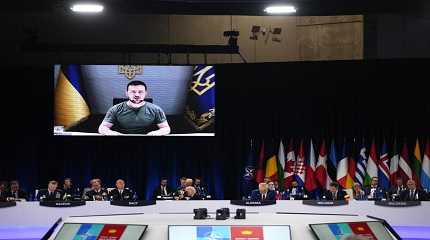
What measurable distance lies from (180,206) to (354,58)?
7.23 m

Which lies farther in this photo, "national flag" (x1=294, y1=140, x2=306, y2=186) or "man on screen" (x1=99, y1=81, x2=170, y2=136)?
"man on screen" (x1=99, y1=81, x2=170, y2=136)

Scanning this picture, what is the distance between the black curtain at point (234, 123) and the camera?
43.3 feet

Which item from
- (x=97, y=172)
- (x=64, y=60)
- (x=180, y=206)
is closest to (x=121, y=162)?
(x=97, y=172)

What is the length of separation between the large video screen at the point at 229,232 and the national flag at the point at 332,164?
9.15 metres

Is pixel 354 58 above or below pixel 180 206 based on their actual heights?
above

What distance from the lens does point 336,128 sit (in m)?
13.6

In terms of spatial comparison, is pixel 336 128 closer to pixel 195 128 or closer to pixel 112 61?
pixel 195 128

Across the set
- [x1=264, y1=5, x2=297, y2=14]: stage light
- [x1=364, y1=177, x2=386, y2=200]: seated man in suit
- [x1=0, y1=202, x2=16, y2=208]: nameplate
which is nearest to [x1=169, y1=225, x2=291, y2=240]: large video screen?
[x1=264, y1=5, x2=297, y2=14]: stage light

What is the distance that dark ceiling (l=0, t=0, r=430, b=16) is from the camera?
6.83 meters

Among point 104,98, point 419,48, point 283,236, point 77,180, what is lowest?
point 77,180

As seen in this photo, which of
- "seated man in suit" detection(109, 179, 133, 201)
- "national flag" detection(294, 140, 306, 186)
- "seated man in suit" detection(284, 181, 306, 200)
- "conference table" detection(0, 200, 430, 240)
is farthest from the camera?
"national flag" detection(294, 140, 306, 186)

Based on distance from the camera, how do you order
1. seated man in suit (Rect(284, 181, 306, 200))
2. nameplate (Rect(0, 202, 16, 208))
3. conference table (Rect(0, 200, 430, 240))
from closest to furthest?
1. conference table (Rect(0, 200, 430, 240))
2. nameplate (Rect(0, 202, 16, 208))
3. seated man in suit (Rect(284, 181, 306, 200))

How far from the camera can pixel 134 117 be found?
44.7ft

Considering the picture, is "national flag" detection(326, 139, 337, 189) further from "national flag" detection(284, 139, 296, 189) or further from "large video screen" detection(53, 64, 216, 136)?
"large video screen" detection(53, 64, 216, 136)
